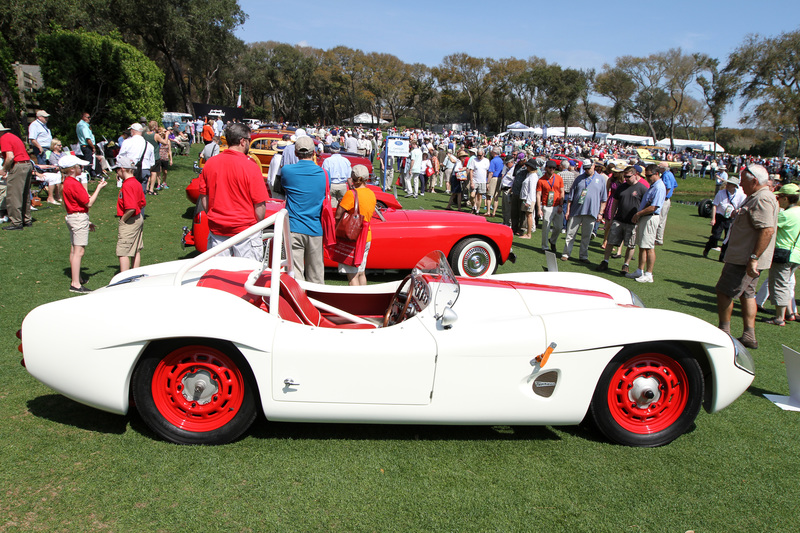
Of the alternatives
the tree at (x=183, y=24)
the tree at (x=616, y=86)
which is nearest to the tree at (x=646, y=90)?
the tree at (x=616, y=86)

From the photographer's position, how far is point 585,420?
3.70 meters

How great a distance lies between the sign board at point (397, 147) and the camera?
1725cm

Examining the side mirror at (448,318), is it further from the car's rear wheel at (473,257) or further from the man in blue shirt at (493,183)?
the man in blue shirt at (493,183)

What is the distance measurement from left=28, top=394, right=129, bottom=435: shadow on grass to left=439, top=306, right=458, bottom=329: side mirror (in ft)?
7.16

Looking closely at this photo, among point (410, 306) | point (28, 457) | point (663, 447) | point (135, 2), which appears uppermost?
point (135, 2)

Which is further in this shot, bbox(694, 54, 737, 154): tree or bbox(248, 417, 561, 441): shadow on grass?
bbox(694, 54, 737, 154): tree

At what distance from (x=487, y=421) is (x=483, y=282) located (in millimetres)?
Answer: 1091

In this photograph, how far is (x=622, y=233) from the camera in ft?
29.5

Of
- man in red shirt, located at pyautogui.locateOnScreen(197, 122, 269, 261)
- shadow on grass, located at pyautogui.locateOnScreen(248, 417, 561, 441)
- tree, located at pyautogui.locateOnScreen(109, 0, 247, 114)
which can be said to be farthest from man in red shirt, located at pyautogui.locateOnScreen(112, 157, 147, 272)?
tree, located at pyautogui.locateOnScreen(109, 0, 247, 114)

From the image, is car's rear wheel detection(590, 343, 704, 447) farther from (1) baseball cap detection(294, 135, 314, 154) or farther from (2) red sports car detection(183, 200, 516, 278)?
(2) red sports car detection(183, 200, 516, 278)

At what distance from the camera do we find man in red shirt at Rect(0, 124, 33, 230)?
904cm

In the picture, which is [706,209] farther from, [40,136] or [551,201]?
[40,136]

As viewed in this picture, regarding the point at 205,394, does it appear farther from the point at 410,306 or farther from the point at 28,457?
the point at 410,306

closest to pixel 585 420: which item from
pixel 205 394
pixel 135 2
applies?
pixel 205 394
